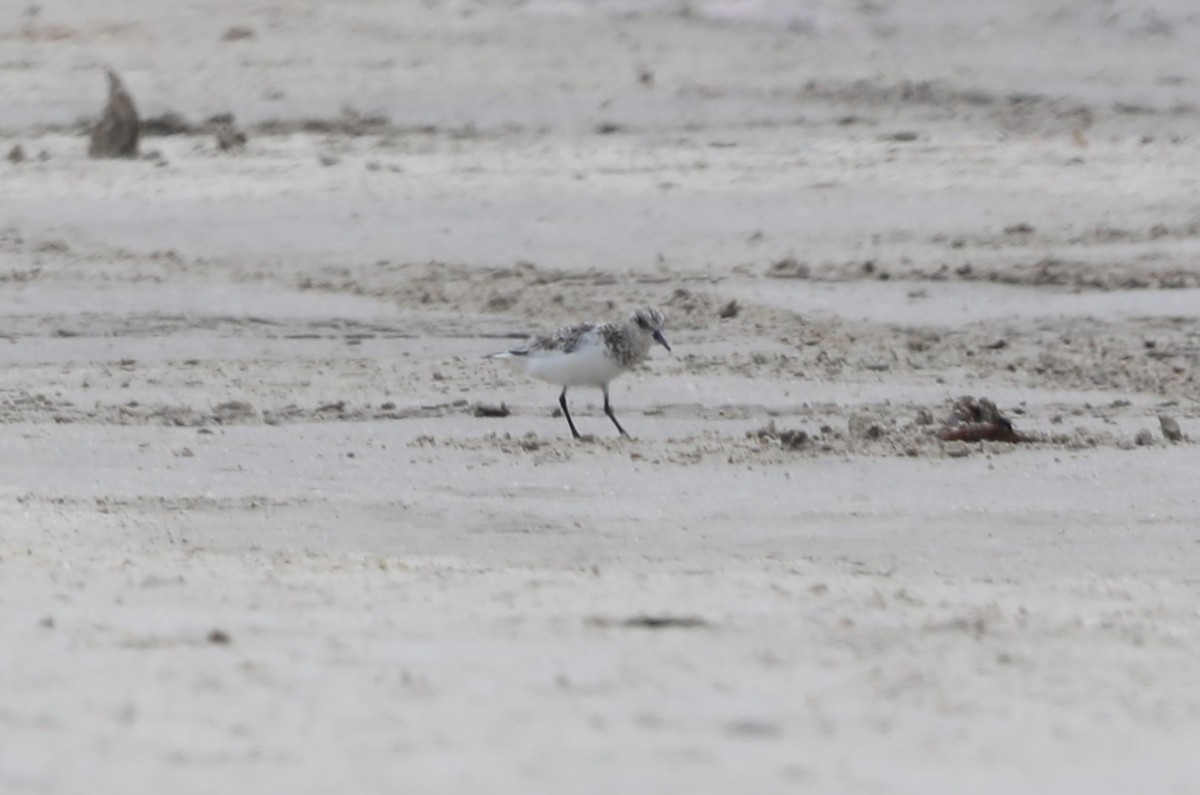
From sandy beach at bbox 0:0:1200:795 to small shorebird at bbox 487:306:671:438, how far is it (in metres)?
0.24

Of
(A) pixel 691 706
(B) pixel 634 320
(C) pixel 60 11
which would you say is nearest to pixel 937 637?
(A) pixel 691 706

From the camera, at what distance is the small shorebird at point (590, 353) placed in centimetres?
907

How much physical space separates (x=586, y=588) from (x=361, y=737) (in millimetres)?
1561

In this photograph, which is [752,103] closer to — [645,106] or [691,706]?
[645,106]

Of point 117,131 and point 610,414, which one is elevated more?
point 117,131

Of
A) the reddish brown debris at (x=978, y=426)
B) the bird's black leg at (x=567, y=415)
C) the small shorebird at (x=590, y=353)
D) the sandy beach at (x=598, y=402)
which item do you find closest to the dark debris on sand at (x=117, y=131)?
the sandy beach at (x=598, y=402)

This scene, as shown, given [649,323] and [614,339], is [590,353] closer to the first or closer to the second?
[614,339]

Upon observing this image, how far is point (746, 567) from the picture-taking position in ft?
20.8

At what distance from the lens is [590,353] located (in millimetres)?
9047

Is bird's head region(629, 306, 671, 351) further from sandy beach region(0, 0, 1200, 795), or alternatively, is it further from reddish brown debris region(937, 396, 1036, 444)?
reddish brown debris region(937, 396, 1036, 444)

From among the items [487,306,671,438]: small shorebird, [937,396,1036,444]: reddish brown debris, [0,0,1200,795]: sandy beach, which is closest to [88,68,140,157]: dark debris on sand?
[0,0,1200,795]: sandy beach

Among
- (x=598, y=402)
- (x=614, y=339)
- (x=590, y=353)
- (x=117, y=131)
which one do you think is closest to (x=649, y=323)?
(x=614, y=339)

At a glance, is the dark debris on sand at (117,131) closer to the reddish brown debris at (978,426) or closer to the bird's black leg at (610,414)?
the bird's black leg at (610,414)

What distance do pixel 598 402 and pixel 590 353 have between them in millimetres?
834
